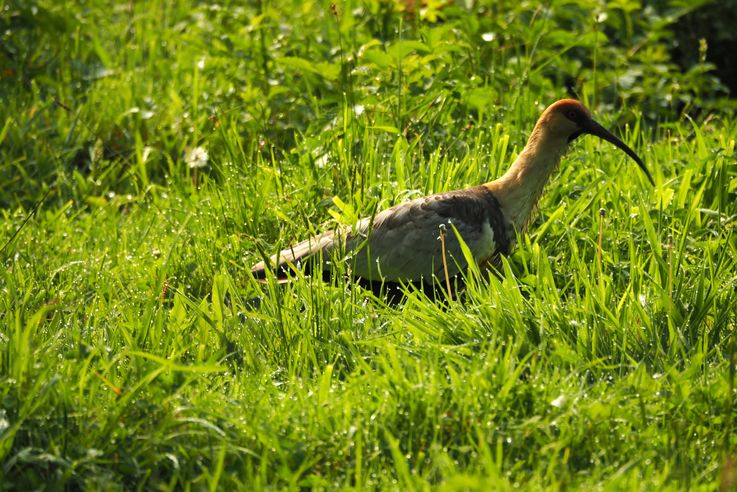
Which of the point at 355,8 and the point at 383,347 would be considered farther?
the point at 355,8

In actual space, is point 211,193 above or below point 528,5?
below

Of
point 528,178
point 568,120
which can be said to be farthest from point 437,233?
point 568,120

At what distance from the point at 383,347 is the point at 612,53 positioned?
4143mm

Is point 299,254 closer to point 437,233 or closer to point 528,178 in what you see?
point 437,233

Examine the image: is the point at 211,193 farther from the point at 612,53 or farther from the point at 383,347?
the point at 612,53

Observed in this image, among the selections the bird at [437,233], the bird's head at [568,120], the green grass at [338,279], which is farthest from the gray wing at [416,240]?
the bird's head at [568,120]

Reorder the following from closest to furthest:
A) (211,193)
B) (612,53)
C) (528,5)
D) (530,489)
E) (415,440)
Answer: (530,489) → (415,440) → (211,193) → (528,5) → (612,53)

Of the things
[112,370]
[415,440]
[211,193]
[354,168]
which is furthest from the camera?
[211,193]

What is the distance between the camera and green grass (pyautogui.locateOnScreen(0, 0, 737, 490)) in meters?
3.03

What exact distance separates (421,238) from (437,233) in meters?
0.08

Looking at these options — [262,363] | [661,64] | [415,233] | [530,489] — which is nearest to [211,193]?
[415,233]

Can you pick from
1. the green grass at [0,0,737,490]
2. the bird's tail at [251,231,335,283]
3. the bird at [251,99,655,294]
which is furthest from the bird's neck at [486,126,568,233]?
the bird's tail at [251,231,335,283]

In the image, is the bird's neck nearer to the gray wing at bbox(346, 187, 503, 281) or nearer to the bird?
the bird

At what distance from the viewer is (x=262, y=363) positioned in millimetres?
3646
